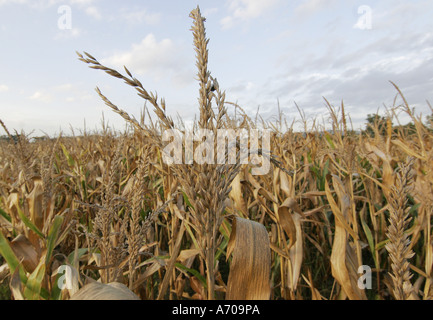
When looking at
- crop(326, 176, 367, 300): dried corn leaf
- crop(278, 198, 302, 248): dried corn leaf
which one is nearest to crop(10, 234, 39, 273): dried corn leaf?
crop(278, 198, 302, 248): dried corn leaf

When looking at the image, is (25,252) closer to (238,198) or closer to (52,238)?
(52,238)

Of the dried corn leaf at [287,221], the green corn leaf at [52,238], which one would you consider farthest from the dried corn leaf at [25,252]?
the dried corn leaf at [287,221]

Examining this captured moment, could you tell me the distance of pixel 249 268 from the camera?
2.63ft

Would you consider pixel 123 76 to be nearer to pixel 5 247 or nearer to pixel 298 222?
pixel 5 247

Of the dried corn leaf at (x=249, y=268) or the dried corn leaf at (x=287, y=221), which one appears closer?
the dried corn leaf at (x=249, y=268)

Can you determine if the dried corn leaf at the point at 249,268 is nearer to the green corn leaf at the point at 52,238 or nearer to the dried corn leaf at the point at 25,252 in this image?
the green corn leaf at the point at 52,238

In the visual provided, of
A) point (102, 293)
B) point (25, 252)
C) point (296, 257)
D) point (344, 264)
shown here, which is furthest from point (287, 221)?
point (25, 252)

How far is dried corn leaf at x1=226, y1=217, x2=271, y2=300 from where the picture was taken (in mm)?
797

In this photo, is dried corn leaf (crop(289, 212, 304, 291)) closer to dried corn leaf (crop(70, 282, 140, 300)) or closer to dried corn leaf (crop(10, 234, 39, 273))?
dried corn leaf (crop(70, 282, 140, 300))

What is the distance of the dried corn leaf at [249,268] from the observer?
80cm

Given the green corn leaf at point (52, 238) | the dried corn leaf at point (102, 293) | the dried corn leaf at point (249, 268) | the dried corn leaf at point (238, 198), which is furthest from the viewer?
the dried corn leaf at point (238, 198)

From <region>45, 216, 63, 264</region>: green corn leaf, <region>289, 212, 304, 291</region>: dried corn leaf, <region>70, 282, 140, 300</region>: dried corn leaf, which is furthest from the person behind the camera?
<region>289, 212, 304, 291</region>: dried corn leaf

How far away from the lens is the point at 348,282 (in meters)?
1.20
